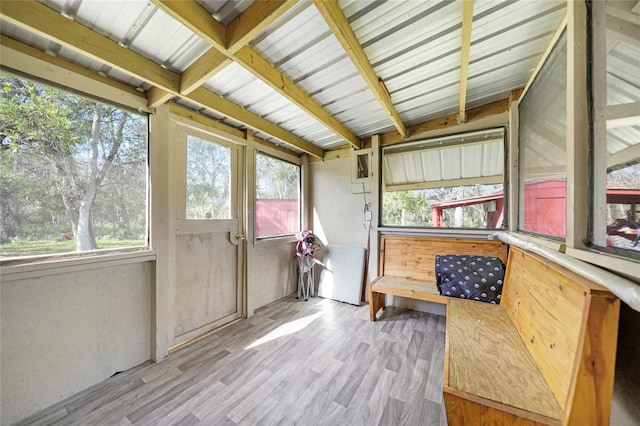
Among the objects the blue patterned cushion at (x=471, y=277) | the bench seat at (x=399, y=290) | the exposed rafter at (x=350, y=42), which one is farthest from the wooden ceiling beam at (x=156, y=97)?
the blue patterned cushion at (x=471, y=277)

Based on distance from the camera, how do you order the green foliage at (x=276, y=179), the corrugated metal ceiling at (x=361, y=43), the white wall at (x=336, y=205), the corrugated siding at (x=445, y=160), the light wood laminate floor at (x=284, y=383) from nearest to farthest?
the corrugated metal ceiling at (x=361, y=43) → the light wood laminate floor at (x=284, y=383) → the corrugated siding at (x=445, y=160) → the green foliage at (x=276, y=179) → the white wall at (x=336, y=205)

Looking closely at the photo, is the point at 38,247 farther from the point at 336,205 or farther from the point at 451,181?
the point at 451,181

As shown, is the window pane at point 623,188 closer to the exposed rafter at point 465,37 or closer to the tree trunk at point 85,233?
the exposed rafter at point 465,37

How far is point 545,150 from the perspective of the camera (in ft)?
5.14

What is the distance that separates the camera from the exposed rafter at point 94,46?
110 cm

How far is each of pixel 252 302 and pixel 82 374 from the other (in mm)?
1532

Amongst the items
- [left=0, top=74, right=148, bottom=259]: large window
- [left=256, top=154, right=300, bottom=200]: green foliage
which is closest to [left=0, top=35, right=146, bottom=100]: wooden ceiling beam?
[left=0, top=74, right=148, bottom=259]: large window

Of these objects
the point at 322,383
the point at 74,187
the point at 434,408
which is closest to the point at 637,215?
the point at 434,408

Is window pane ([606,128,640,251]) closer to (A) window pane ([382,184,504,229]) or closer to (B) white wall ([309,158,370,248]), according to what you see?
(A) window pane ([382,184,504,229])

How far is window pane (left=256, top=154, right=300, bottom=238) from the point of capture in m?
3.08

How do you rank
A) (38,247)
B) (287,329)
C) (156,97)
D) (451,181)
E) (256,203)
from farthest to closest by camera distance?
(256,203)
(451,181)
(287,329)
(156,97)
(38,247)

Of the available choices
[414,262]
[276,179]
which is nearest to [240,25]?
[276,179]

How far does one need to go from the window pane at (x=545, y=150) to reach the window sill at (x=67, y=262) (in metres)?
2.96

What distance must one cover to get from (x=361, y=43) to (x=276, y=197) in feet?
7.34
